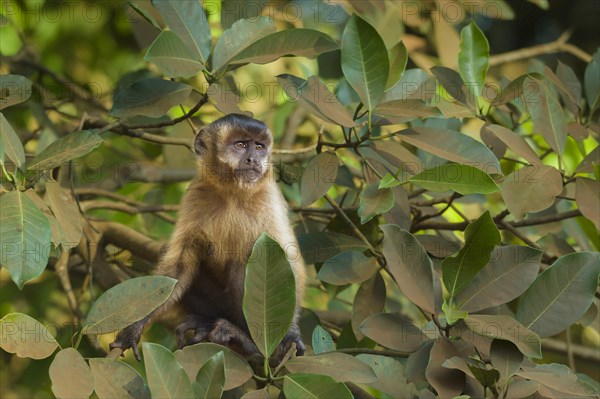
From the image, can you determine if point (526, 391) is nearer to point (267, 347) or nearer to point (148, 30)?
point (267, 347)

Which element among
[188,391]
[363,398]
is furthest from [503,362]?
[188,391]

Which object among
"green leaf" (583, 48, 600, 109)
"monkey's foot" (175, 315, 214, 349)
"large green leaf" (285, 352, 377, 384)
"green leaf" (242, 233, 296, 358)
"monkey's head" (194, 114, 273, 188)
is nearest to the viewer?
"green leaf" (242, 233, 296, 358)

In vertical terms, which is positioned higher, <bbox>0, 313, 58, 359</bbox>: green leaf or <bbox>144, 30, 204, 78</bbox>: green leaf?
<bbox>144, 30, 204, 78</bbox>: green leaf

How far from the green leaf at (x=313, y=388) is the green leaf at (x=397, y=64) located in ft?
5.61

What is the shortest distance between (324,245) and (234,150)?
1032 millimetres

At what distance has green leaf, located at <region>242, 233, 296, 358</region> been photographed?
3.01 meters

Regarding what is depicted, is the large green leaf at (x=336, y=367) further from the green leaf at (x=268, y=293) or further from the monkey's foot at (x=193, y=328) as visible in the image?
the monkey's foot at (x=193, y=328)

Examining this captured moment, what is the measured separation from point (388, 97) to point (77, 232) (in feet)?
5.54

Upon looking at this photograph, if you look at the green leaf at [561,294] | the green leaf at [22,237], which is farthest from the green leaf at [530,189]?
the green leaf at [22,237]

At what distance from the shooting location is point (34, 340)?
313 centimetres

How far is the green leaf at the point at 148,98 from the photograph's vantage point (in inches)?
166

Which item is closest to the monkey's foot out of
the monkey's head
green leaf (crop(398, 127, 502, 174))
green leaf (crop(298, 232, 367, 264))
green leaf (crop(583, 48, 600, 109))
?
green leaf (crop(298, 232, 367, 264))

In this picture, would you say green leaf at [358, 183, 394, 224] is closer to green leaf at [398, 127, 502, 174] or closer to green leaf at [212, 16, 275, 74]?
green leaf at [398, 127, 502, 174]

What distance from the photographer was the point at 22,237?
3.06m
